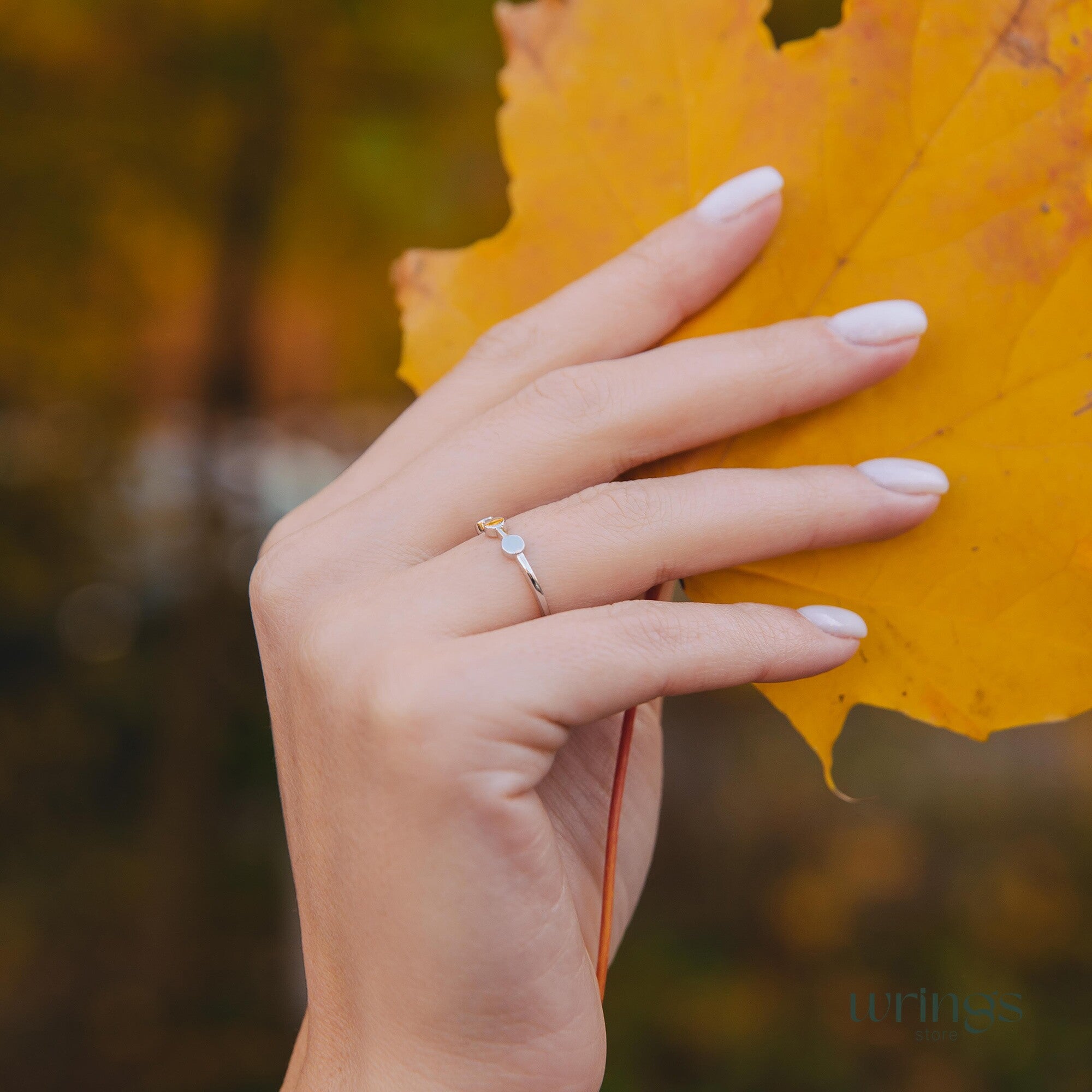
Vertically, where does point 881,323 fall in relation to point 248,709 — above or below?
above

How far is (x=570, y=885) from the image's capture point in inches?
40.2

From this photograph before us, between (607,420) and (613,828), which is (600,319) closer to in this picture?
(607,420)

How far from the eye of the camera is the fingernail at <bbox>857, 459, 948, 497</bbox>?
2.68 ft

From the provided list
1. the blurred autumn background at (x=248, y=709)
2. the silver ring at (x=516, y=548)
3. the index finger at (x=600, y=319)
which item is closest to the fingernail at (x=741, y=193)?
the index finger at (x=600, y=319)

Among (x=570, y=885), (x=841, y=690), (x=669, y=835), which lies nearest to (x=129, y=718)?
(x=669, y=835)

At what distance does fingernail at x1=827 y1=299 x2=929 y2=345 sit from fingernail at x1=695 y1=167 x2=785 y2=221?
15 cm

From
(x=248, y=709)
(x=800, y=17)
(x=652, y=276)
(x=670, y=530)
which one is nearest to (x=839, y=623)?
(x=670, y=530)

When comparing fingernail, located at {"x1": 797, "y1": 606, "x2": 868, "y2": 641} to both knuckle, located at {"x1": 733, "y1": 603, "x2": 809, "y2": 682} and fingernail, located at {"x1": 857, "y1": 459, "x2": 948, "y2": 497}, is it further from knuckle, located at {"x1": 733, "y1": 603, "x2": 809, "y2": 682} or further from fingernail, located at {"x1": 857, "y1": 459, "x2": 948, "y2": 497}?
fingernail, located at {"x1": 857, "y1": 459, "x2": 948, "y2": 497}

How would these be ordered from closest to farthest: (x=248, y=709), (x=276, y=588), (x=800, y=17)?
(x=276, y=588) → (x=800, y=17) → (x=248, y=709)

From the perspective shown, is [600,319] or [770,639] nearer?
[770,639]

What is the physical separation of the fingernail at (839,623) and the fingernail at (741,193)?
16.8 inches

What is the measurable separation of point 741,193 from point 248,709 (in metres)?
4.64

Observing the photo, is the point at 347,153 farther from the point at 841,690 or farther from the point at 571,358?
the point at 841,690

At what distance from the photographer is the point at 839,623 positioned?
843 mm
